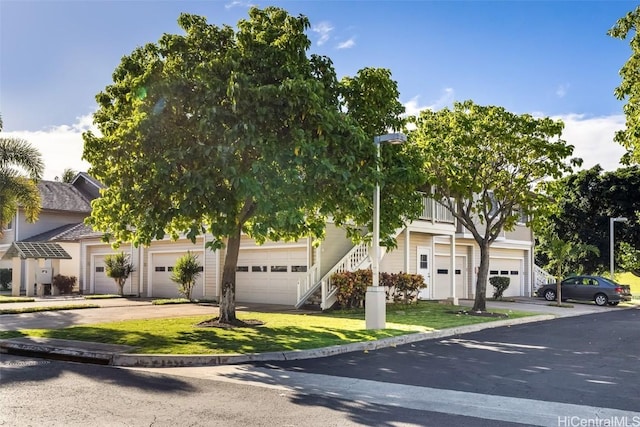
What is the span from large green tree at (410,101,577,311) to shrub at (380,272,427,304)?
107 inches

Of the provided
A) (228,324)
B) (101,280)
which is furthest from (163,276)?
(228,324)

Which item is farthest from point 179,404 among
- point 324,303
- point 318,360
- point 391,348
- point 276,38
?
point 324,303

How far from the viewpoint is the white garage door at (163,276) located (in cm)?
2816

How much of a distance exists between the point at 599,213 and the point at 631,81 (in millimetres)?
26186

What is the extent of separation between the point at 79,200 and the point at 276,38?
105 ft

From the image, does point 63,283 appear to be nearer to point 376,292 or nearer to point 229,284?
point 229,284

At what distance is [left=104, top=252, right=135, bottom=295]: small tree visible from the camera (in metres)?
A: 28.4

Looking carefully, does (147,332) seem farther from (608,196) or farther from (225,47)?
(608,196)

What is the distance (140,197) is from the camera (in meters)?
13.4

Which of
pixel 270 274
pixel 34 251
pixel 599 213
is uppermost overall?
pixel 599 213

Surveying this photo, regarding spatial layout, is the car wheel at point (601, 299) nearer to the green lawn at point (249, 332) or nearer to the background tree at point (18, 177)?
the green lawn at point (249, 332)

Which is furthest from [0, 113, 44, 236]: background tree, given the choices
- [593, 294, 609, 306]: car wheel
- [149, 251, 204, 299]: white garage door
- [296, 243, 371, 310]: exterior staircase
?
[593, 294, 609, 306]: car wheel

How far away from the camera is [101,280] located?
32062 mm

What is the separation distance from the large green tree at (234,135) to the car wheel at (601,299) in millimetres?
18019
